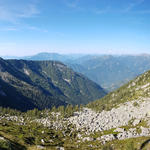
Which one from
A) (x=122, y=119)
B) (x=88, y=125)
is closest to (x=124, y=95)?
(x=122, y=119)

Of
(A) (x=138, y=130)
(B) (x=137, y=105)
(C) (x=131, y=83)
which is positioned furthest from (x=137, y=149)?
(C) (x=131, y=83)

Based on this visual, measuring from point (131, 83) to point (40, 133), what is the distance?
141142mm

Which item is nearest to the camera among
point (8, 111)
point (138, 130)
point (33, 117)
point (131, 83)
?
point (138, 130)

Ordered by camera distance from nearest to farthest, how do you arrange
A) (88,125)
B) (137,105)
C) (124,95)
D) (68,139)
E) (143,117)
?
(68,139)
(143,117)
(88,125)
(137,105)
(124,95)

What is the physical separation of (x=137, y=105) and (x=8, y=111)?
4548 inches

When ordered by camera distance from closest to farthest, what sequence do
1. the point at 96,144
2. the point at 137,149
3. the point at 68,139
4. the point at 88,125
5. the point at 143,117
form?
the point at 137,149 → the point at 96,144 → the point at 68,139 → the point at 143,117 → the point at 88,125

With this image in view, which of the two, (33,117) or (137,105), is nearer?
(137,105)

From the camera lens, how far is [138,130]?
77250mm

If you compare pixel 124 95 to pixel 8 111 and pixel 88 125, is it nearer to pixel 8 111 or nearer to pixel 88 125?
pixel 88 125

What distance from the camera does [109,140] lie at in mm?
73062

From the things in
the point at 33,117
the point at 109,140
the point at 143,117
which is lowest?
the point at 33,117

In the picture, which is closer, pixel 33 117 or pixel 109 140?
pixel 109 140

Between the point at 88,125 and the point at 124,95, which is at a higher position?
the point at 124,95

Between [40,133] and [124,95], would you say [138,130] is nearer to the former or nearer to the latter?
A: [40,133]
